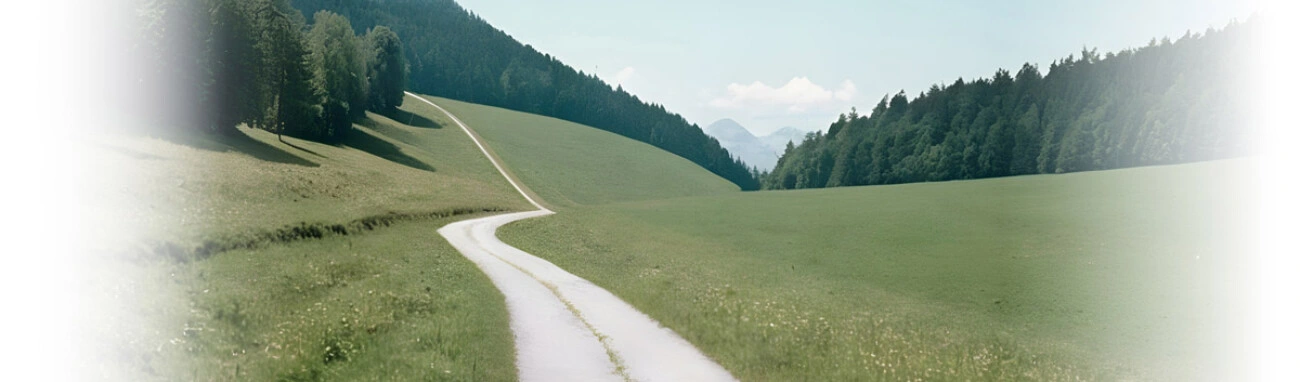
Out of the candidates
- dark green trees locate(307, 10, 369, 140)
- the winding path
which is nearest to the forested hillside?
the winding path

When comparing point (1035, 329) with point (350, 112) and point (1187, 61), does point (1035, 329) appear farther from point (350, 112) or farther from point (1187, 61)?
point (350, 112)

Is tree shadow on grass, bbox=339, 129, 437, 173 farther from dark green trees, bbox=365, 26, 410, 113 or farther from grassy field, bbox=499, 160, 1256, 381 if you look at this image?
grassy field, bbox=499, 160, 1256, 381

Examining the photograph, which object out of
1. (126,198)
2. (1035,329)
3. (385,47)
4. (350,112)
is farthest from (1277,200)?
(385,47)

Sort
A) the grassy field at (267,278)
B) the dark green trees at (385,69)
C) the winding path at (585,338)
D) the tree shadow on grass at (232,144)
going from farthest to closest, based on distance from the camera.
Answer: the dark green trees at (385,69) < the tree shadow on grass at (232,144) < the winding path at (585,338) < the grassy field at (267,278)

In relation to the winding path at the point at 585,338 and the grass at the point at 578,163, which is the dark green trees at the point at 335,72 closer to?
the grass at the point at 578,163

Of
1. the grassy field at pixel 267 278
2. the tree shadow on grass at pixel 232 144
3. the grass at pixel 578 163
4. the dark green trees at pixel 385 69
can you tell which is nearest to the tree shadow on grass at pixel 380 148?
the grass at pixel 578 163

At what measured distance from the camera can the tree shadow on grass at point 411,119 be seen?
132m

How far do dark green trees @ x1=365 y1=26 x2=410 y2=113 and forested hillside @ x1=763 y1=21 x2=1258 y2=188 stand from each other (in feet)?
268

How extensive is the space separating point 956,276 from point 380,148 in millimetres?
81176

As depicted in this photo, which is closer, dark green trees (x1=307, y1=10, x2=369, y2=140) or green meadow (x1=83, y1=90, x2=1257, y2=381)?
green meadow (x1=83, y1=90, x2=1257, y2=381)

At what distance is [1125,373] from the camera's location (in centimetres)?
1684

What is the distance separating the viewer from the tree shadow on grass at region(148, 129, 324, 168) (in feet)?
175

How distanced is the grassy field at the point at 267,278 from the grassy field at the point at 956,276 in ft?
20.0

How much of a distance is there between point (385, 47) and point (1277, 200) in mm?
129305
